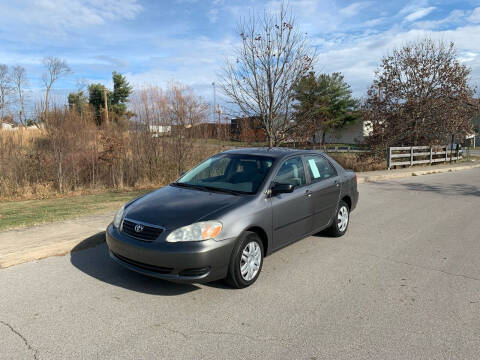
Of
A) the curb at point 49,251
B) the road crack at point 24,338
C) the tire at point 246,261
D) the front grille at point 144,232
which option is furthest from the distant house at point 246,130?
the road crack at point 24,338

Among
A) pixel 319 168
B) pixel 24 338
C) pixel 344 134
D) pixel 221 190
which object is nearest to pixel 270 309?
pixel 221 190

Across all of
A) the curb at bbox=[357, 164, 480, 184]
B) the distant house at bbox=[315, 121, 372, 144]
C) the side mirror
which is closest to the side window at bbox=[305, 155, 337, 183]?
the side mirror

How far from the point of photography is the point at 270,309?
3641 millimetres

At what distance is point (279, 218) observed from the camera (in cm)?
463

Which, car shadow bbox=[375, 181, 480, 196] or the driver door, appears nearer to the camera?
the driver door

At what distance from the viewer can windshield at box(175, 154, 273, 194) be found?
4.78 metres

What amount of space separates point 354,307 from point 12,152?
38.3 feet

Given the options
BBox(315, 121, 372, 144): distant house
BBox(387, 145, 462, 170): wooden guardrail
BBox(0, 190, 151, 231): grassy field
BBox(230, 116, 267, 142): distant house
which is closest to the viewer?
BBox(0, 190, 151, 231): grassy field

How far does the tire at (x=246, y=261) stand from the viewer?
13.0 feet

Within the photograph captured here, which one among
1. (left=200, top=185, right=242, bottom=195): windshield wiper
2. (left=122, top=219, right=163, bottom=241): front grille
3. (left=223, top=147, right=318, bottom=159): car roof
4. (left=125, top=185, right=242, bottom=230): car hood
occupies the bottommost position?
(left=122, top=219, right=163, bottom=241): front grille

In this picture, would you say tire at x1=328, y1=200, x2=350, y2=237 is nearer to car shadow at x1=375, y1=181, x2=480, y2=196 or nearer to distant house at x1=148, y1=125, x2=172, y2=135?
car shadow at x1=375, y1=181, x2=480, y2=196

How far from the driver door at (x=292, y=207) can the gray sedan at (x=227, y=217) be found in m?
0.01

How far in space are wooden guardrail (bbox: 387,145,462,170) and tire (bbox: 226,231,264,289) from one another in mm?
17323

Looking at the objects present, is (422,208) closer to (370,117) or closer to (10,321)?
(10,321)
